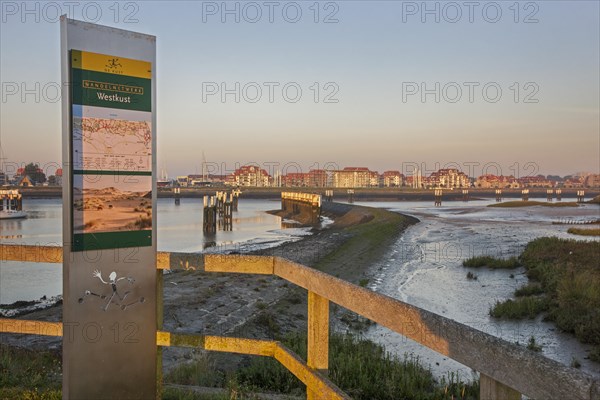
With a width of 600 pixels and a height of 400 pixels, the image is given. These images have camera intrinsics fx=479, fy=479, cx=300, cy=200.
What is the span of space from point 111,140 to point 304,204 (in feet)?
227

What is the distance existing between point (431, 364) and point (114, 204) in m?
7.11

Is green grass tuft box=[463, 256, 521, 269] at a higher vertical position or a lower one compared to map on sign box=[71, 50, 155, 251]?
lower

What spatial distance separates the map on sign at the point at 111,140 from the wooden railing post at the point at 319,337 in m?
1.71

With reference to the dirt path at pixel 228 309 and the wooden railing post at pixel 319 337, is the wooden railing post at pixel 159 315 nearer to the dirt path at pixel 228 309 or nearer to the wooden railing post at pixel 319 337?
the wooden railing post at pixel 319 337

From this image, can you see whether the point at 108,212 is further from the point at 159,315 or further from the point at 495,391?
the point at 495,391

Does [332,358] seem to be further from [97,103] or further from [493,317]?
[493,317]

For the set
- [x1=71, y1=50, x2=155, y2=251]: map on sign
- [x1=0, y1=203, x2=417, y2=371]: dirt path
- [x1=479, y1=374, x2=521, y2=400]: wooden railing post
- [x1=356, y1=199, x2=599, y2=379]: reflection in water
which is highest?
[x1=71, y1=50, x2=155, y2=251]: map on sign

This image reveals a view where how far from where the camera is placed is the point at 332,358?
24.5 feet

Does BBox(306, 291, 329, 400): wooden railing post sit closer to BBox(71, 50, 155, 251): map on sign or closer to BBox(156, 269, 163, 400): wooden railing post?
BBox(156, 269, 163, 400): wooden railing post

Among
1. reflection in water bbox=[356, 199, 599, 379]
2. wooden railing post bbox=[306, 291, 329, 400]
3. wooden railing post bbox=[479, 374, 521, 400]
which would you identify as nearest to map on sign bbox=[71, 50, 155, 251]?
wooden railing post bbox=[306, 291, 329, 400]

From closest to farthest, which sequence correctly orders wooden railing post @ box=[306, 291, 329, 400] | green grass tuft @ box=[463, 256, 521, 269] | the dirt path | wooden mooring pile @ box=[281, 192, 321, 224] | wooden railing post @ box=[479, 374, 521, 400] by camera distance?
wooden railing post @ box=[479, 374, 521, 400]
wooden railing post @ box=[306, 291, 329, 400]
the dirt path
green grass tuft @ box=[463, 256, 521, 269]
wooden mooring pile @ box=[281, 192, 321, 224]

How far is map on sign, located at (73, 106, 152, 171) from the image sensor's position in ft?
10.8

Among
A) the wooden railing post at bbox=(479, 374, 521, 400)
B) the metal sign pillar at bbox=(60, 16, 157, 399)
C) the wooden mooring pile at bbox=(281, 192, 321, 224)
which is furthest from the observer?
the wooden mooring pile at bbox=(281, 192, 321, 224)

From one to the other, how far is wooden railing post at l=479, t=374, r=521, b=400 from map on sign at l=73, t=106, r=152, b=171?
285 cm
